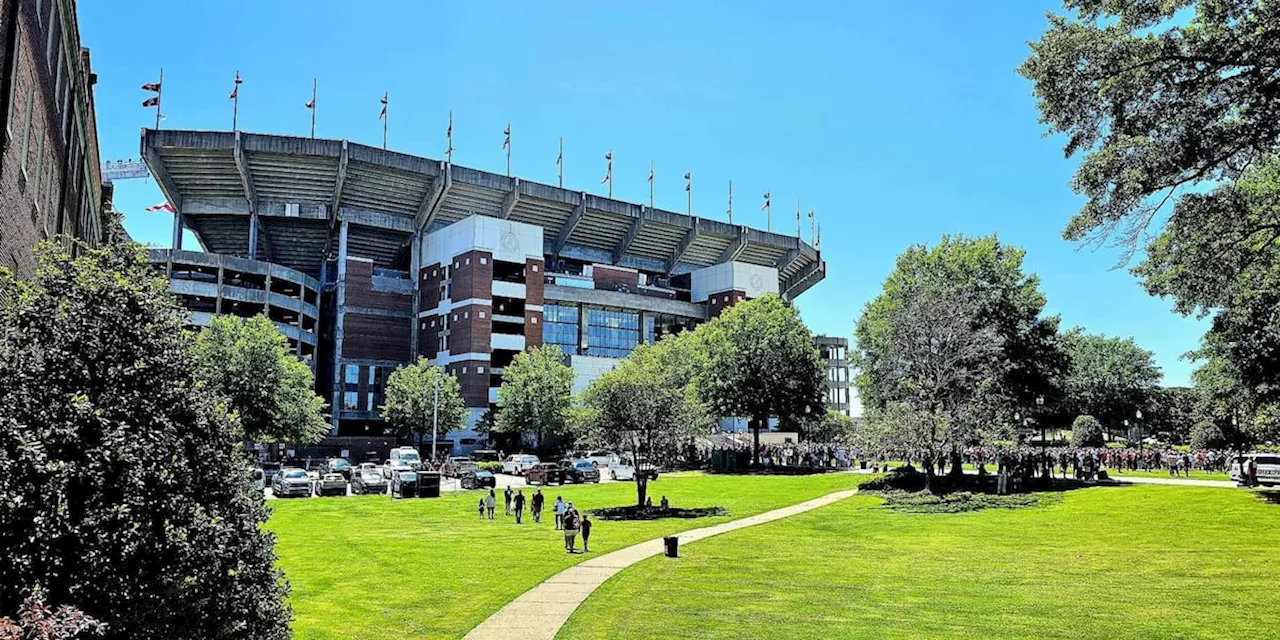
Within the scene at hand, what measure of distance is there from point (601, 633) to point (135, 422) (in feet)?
30.4

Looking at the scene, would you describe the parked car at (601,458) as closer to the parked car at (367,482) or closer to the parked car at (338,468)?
the parked car at (367,482)

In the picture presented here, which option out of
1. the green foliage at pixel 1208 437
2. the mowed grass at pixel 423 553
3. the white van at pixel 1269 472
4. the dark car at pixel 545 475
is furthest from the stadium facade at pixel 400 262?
the white van at pixel 1269 472

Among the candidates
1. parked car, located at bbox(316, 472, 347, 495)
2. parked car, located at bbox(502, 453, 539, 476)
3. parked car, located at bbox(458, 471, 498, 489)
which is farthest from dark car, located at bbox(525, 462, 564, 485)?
parked car, located at bbox(316, 472, 347, 495)

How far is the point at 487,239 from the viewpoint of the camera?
312 feet

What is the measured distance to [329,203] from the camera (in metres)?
96.9

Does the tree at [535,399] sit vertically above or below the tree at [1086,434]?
above

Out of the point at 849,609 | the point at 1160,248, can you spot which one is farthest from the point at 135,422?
the point at 1160,248

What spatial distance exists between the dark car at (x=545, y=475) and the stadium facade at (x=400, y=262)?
1444 inches

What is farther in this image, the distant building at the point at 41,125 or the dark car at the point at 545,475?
the dark car at the point at 545,475

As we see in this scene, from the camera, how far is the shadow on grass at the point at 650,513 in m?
36.5

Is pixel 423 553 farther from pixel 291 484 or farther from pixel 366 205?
pixel 366 205

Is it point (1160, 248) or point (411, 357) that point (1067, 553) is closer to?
point (1160, 248)

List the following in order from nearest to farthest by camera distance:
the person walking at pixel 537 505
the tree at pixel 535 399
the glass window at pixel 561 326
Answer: the person walking at pixel 537 505
the tree at pixel 535 399
the glass window at pixel 561 326

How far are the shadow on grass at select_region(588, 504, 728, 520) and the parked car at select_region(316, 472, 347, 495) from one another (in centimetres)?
1638
